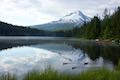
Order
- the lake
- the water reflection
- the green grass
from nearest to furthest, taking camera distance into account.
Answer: the green grass
the water reflection
the lake

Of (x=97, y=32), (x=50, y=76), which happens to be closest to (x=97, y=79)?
(x=50, y=76)

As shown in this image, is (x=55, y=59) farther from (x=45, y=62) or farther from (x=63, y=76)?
(x=63, y=76)

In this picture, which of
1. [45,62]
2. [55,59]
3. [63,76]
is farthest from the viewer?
[55,59]

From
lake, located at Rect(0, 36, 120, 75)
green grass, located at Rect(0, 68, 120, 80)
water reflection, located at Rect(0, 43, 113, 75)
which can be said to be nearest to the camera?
green grass, located at Rect(0, 68, 120, 80)

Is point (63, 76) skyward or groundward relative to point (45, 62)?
skyward

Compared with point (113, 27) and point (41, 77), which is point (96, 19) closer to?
point (113, 27)

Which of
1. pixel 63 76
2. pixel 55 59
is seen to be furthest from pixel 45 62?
pixel 63 76

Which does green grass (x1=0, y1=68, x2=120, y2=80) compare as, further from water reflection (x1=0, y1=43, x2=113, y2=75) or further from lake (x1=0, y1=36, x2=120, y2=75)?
water reflection (x1=0, y1=43, x2=113, y2=75)

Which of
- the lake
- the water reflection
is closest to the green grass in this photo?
the lake

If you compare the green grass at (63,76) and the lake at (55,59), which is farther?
the lake at (55,59)

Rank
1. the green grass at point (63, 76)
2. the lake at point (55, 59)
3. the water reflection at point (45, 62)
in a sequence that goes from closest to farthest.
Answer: the green grass at point (63, 76) → the water reflection at point (45, 62) → the lake at point (55, 59)

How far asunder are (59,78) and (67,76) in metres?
0.78

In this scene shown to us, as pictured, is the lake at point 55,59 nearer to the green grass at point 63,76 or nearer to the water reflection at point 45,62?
the water reflection at point 45,62

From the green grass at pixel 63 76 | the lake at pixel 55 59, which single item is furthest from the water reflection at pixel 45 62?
the green grass at pixel 63 76
